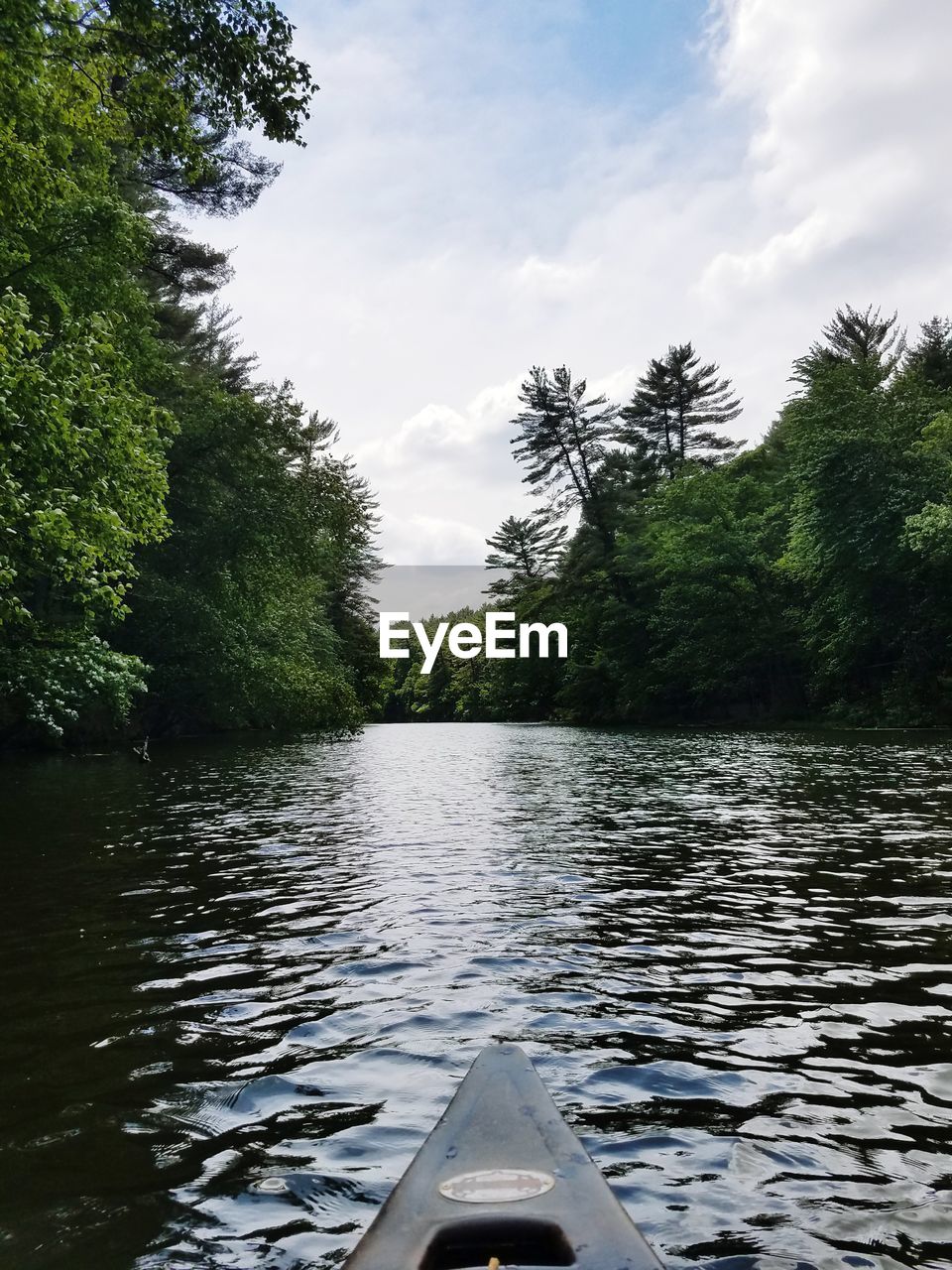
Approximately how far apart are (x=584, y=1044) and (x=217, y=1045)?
2117 mm

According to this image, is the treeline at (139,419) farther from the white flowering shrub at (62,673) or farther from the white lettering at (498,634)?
the white lettering at (498,634)

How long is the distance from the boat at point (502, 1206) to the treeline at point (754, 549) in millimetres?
32721

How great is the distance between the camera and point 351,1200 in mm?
3566

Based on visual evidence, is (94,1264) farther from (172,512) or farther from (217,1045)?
(172,512)

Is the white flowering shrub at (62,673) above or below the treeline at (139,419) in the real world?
below

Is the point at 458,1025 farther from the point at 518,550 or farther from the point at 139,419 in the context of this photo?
the point at 518,550

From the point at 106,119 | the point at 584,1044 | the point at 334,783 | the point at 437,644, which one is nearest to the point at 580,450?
the point at 334,783

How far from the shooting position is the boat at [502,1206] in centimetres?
273

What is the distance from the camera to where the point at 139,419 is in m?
16.7

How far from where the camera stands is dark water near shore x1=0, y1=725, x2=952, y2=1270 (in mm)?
3484

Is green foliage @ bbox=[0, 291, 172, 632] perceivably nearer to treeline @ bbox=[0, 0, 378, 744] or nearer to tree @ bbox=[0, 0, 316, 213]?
treeline @ bbox=[0, 0, 378, 744]

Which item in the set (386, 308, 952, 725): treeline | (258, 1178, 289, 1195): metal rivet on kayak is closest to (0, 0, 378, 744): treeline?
(258, 1178, 289, 1195): metal rivet on kayak

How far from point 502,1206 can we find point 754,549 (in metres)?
48.3

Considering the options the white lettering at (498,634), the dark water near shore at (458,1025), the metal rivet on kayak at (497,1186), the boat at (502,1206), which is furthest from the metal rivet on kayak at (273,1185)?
the white lettering at (498,634)
